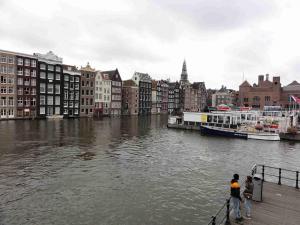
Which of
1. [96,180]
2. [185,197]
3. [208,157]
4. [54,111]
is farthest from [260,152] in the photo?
[54,111]

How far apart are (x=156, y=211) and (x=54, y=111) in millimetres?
86065

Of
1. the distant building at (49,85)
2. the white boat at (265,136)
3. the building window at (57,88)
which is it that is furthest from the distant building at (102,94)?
the white boat at (265,136)

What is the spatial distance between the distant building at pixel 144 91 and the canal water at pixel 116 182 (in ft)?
332

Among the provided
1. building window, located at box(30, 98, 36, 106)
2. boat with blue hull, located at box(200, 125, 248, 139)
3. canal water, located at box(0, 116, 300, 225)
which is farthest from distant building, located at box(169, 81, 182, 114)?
canal water, located at box(0, 116, 300, 225)

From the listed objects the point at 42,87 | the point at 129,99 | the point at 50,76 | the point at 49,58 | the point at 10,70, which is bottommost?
the point at 129,99

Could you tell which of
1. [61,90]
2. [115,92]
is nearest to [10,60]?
[61,90]

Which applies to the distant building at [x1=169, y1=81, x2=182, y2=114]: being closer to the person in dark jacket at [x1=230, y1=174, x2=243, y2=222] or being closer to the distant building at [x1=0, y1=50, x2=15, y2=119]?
the distant building at [x1=0, y1=50, x2=15, y2=119]

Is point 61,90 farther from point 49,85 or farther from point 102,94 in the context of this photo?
point 102,94

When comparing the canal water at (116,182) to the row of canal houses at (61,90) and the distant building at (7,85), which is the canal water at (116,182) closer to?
the distant building at (7,85)

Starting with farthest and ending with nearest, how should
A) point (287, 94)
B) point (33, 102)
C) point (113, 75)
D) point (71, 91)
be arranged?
point (113, 75) → point (287, 94) → point (71, 91) → point (33, 102)

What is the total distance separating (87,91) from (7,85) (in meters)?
32.9

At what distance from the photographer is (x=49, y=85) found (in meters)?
93.1

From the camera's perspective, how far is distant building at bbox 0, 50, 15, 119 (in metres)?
81.1

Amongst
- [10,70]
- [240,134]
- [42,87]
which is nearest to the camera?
[240,134]
